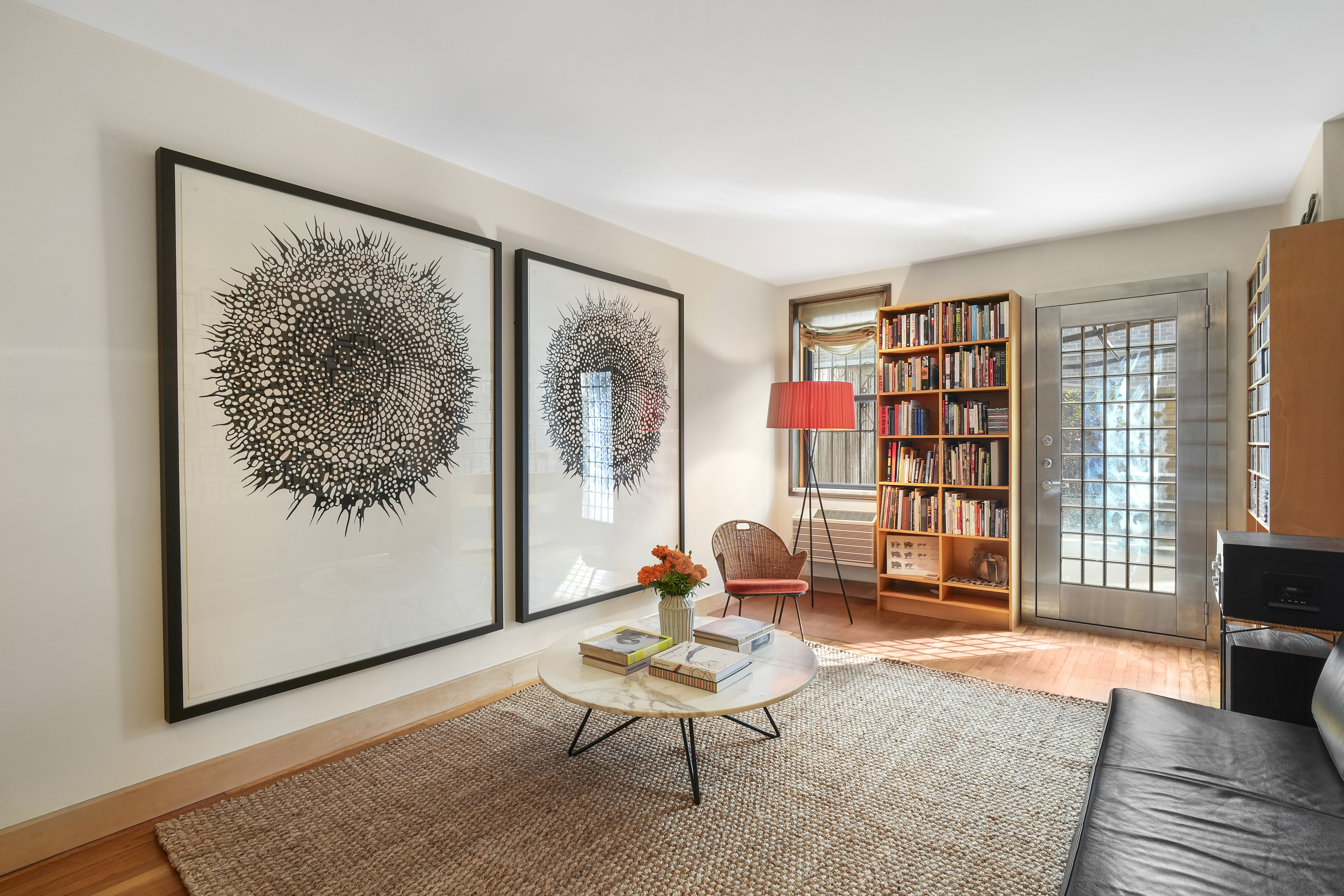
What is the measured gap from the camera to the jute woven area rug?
6.35ft

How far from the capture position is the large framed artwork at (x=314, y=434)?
2336 millimetres

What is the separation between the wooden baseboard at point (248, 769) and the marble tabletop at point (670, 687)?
81 cm

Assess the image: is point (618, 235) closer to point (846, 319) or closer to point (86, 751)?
point (846, 319)

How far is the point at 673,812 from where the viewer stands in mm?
2256

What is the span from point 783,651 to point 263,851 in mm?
1902

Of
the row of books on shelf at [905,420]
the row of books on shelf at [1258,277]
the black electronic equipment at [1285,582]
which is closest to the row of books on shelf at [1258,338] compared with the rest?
the row of books on shelf at [1258,277]

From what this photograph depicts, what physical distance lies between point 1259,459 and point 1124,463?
0.94 metres

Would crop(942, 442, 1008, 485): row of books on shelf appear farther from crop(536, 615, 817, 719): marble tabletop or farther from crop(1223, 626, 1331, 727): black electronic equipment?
crop(536, 615, 817, 719): marble tabletop

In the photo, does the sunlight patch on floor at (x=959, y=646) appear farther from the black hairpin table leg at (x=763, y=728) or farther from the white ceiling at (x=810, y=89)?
the white ceiling at (x=810, y=89)

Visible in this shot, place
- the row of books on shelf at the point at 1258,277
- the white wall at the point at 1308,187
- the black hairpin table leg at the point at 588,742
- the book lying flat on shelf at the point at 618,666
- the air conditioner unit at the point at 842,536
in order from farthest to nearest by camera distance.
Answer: the air conditioner unit at the point at 842,536 → the row of books on shelf at the point at 1258,277 → the white wall at the point at 1308,187 → the black hairpin table leg at the point at 588,742 → the book lying flat on shelf at the point at 618,666

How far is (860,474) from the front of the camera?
218 inches

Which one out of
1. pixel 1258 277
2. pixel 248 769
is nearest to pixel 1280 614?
pixel 1258 277

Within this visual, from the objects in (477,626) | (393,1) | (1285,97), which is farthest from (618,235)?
(1285,97)

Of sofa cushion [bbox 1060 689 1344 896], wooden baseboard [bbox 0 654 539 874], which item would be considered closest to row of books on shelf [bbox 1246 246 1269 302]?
sofa cushion [bbox 1060 689 1344 896]
